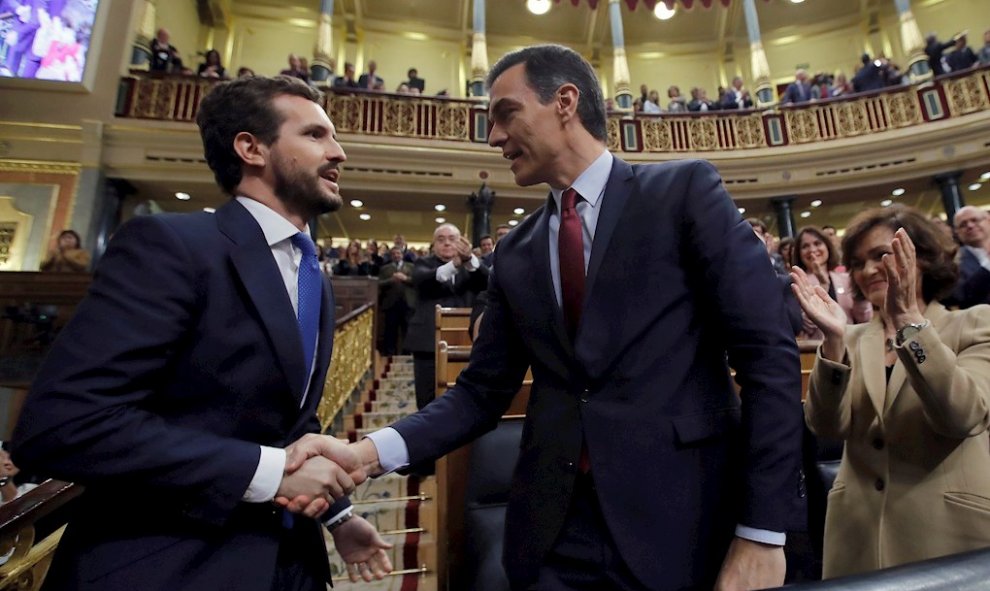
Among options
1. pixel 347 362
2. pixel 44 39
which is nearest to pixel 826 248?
pixel 347 362

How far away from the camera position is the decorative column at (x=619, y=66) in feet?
31.1

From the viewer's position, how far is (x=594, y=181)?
102cm

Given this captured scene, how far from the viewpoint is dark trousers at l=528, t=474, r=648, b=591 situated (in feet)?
2.68

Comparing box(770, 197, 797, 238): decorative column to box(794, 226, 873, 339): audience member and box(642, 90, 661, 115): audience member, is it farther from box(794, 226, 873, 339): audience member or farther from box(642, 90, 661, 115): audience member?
box(794, 226, 873, 339): audience member

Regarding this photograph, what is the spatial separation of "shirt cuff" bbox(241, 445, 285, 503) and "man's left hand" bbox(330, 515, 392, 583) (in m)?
0.32

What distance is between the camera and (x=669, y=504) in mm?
826

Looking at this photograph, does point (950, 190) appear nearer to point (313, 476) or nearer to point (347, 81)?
point (347, 81)

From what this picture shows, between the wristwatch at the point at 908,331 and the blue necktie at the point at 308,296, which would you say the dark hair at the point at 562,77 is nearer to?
the blue necktie at the point at 308,296

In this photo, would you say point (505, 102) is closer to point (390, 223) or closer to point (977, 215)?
point (977, 215)

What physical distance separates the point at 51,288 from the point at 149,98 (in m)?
3.97

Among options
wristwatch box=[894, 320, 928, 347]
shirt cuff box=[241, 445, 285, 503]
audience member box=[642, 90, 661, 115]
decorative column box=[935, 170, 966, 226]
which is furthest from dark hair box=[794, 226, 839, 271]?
audience member box=[642, 90, 661, 115]

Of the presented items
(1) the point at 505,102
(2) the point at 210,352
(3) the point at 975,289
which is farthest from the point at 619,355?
(3) the point at 975,289

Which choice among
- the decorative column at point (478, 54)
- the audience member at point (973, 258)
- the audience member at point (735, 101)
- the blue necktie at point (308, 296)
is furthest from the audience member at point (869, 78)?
the blue necktie at point (308, 296)

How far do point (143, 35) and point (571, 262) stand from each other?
10085 mm
